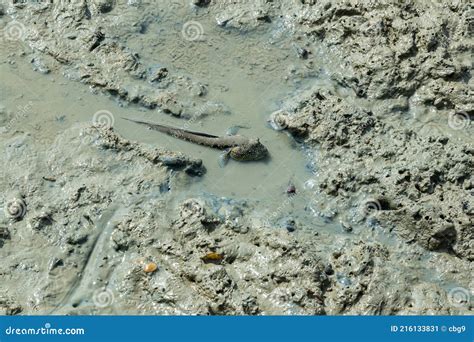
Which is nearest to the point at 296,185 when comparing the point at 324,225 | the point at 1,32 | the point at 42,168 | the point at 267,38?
the point at 324,225

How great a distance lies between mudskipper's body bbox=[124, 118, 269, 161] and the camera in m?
6.04

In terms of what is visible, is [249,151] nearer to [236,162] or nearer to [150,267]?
[236,162]

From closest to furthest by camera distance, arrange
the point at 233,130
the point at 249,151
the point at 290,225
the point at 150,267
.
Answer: the point at 150,267, the point at 290,225, the point at 249,151, the point at 233,130

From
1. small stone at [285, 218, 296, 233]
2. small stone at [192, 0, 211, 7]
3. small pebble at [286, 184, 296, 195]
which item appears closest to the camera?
small stone at [285, 218, 296, 233]

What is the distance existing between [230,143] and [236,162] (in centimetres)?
18

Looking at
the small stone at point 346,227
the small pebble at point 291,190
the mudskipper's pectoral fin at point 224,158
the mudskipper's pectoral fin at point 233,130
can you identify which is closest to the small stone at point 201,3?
the mudskipper's pectoral fin at point 233,130

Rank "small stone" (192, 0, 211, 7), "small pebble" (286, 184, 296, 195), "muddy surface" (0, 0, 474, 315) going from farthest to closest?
"small stone" (192, 0, 211, 7), "small pebble" (286, 184, 296, 195), "muddy surface" (0, 0, 474, 315)

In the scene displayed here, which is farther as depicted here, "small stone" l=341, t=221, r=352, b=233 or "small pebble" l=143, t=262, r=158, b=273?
"small stone" l=341, t=221, r=352, b=233

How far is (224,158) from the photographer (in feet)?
20.0

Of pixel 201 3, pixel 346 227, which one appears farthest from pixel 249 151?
pixel 201 3

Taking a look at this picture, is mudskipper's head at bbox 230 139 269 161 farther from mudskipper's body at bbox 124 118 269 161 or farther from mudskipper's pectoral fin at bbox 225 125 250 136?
mudskipper's pectoral fin at bbox 225 125 250 136

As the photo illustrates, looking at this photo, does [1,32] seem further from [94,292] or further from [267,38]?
[94,292]

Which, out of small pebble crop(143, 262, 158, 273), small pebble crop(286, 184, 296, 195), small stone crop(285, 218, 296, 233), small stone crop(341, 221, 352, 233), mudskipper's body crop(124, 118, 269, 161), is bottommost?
small pebble crop(143, 262, 158, 273)

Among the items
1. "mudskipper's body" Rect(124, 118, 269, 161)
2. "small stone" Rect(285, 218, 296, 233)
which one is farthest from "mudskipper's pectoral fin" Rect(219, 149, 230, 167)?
"small stone" Rect(285, 218, 296, 233)
